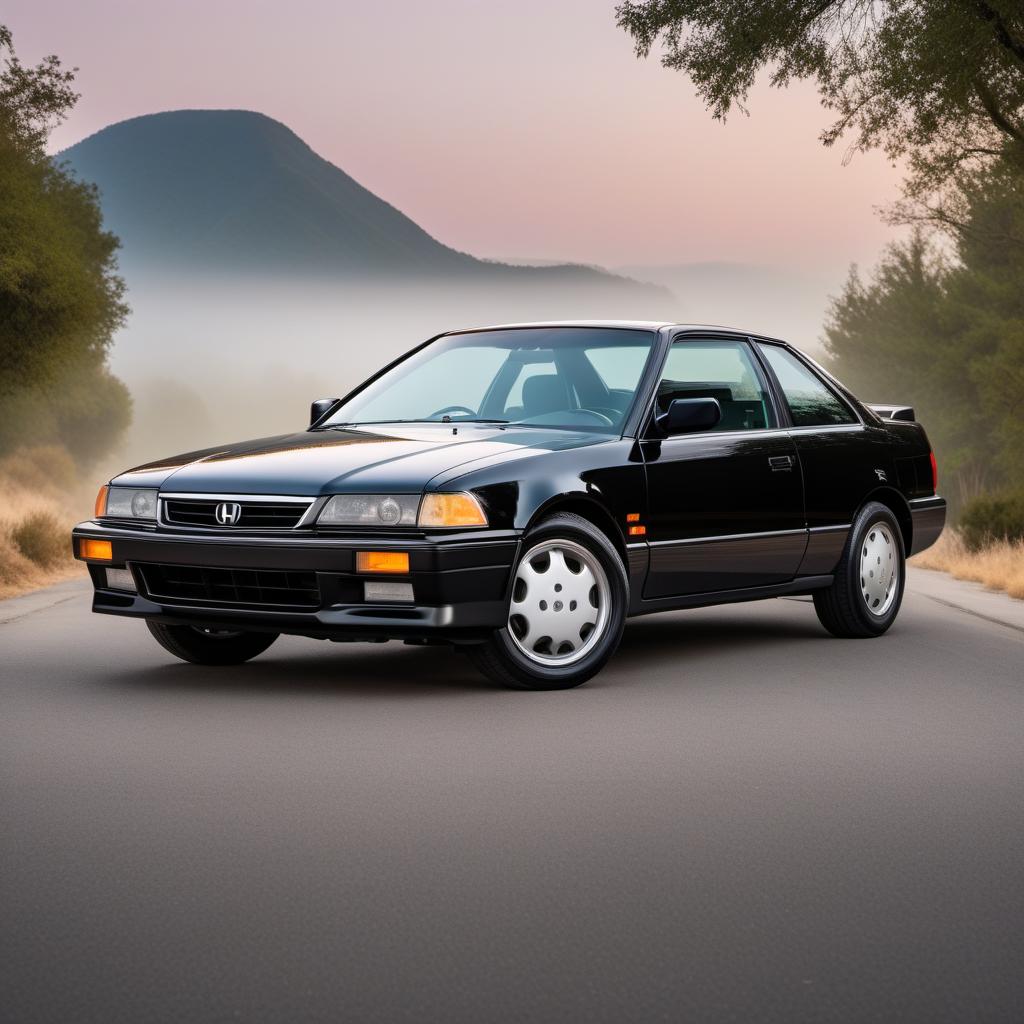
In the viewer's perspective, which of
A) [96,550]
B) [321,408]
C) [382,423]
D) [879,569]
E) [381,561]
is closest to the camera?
[381,561]

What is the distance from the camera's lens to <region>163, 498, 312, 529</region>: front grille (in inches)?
304

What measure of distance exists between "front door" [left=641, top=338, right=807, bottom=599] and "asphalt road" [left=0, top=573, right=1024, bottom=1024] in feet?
1.93

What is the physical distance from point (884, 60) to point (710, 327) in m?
14.5

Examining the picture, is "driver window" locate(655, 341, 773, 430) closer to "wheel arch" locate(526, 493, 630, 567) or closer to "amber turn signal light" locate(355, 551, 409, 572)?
"wheel arch" locate(526, 493, 630, 567)

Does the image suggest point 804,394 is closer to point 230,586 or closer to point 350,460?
point 350,460

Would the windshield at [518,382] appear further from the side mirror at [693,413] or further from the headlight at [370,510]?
the headlight at [370,510]

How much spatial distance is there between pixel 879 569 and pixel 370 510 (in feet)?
13.0

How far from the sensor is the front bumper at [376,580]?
750cm

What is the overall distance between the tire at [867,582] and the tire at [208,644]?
127 inches

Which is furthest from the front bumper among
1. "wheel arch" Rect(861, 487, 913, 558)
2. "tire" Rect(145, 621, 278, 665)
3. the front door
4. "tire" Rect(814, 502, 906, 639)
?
"wheel arch" Rect(861, 487, 913, 558)

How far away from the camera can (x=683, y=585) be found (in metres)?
8.84

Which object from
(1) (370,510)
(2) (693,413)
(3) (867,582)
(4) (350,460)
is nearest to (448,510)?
(1) (370,510)

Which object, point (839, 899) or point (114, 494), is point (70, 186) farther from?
A: point (839, 899)

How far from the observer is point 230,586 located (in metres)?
7.89
